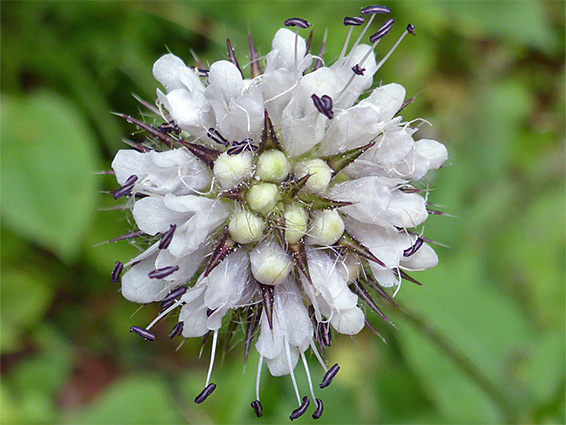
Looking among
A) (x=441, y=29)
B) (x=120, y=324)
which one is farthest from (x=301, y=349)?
(x=441, y=29)

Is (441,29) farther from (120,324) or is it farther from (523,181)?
(120,324)

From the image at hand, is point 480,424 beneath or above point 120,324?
above

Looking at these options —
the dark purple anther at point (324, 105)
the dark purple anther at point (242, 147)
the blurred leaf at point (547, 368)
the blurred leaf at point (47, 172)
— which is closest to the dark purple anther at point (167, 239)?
the dark purple anther at point (242, 147)

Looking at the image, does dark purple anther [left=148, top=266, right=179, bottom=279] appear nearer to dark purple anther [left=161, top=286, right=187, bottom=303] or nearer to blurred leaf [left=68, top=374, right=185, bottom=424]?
dark purple anther [left=161, top=286, right=187, bottom=303]

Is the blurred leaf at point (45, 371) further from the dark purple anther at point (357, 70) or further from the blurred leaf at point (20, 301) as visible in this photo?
the dark purple anther at point (357, 70)

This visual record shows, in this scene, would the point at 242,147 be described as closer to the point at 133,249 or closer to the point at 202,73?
the point at 202,73

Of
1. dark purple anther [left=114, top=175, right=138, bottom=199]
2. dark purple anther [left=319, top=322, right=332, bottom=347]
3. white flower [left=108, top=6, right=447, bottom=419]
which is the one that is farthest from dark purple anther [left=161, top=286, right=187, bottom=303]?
dark purple anther [left=319, top=322, right=332, bottom=347]
